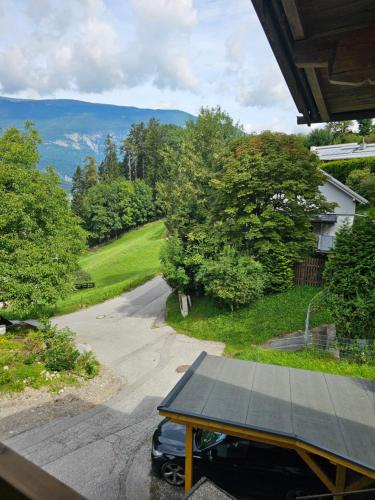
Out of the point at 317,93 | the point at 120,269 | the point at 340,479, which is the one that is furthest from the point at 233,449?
the point at 120,269

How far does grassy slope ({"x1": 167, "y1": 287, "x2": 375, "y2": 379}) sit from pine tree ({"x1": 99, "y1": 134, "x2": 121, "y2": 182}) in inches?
2542

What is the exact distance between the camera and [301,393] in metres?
7.36

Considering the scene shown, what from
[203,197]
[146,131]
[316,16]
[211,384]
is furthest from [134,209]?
[316,16]

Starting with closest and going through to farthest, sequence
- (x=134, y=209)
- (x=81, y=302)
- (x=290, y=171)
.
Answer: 1. (x=290, y=171)
2. (x=81, y=302)
3. (x=134, y=209)

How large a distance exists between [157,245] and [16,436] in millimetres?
41221

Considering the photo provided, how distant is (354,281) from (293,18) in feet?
45.2

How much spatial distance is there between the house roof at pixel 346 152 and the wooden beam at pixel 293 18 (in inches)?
1494

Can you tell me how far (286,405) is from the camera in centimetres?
684

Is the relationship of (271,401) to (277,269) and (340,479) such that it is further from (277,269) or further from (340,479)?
(277,269)

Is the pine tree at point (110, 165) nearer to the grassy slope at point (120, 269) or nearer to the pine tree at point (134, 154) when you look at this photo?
the pine tree at point (134, 154)

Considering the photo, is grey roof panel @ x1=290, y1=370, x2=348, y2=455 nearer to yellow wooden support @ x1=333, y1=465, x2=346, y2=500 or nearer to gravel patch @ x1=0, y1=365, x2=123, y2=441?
yellow wooden support @ x1=333, y1=465, x2=346, y2=500

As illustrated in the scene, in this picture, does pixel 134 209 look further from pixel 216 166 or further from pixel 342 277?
pixel 342 277

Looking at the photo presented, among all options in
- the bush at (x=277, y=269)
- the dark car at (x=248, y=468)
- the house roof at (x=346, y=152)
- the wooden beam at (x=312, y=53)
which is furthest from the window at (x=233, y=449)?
the house roof at (x=346, y=152)

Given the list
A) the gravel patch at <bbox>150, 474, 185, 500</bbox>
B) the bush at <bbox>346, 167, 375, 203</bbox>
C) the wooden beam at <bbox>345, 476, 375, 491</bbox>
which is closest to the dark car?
the gravel patch at <bbox>150, 474, 185, 500</bbox>
